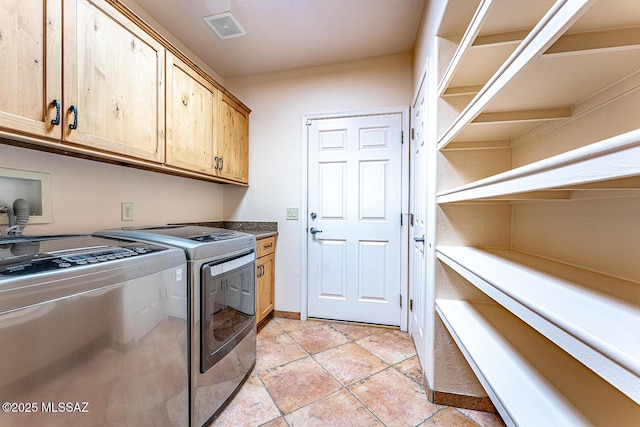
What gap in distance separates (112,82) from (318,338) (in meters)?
2.19

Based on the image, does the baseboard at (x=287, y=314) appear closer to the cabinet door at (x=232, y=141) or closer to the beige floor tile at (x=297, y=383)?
the beige floor tile at (x=297, y=383)

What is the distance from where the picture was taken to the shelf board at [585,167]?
0.33m

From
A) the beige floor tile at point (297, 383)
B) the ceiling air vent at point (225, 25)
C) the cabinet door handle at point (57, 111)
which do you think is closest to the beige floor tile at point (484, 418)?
the beige floor tile at point (297, 383)

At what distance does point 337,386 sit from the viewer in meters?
1.61

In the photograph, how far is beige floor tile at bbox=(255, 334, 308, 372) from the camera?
184cm

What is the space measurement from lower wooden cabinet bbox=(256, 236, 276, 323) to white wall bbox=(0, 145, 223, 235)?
2.36 feet

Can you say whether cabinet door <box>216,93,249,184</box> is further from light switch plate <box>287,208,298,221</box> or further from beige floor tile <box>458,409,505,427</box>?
beige floor tile <box>458,409,505,427</box>

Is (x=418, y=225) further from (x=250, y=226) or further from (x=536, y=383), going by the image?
(x=250, y=226)

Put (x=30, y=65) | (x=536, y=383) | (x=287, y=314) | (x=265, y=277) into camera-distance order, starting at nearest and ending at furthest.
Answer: (x=536, y=383), (x=30, y=65), (x=265, y=277), (x=287, y=314)

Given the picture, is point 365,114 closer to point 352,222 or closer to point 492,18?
point 352,222

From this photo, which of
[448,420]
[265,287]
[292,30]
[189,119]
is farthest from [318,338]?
[292,30]

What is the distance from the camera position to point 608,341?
14.6 inches

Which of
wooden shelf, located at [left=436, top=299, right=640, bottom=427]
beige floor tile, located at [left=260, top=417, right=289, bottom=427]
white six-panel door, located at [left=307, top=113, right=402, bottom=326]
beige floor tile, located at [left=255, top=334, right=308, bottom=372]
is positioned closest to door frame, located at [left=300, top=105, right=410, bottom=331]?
white six-panel door, located at [left=307, top=113, right=402, bottom=326]

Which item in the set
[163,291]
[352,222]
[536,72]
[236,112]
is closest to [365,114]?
[352,222]
